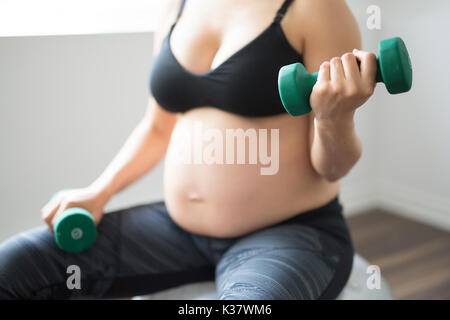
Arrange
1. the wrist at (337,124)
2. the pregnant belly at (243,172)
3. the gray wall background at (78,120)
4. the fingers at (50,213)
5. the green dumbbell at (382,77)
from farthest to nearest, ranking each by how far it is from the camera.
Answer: the gray wall background at (78,120), the fingers at (50,213), the pregnant belly at (243,172), the wrist at (337,124), the green dumbbell at (382,77)

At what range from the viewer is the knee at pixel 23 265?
0.84 metres

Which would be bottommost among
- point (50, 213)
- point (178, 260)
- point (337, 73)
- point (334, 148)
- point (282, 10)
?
point (178, 260)

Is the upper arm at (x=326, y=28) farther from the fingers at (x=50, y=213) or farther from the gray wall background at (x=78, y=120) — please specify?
the fingers at (x=50, y=213)

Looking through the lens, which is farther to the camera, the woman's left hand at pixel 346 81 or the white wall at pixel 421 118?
the white wall at pixel 421 118

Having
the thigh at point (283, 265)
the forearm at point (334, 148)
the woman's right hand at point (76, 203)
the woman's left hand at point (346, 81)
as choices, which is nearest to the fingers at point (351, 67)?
the woman's left hand at point (346, 81)

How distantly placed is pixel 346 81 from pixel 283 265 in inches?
12.1

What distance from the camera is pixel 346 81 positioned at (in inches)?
23.6

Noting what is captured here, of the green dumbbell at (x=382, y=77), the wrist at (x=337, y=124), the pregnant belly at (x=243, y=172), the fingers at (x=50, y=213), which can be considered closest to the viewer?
the green dumbbell at (x=382, y=77)

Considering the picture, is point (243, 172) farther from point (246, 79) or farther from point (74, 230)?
point (74, 230)

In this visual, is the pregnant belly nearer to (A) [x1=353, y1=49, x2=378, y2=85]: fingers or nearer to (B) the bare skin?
(B) the bare skin

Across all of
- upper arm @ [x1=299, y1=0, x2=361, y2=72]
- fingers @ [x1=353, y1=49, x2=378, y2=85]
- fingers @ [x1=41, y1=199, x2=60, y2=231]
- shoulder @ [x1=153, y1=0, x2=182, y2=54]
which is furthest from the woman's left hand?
fingers @ [x1=41, y1=199, x2=60, y2=231]

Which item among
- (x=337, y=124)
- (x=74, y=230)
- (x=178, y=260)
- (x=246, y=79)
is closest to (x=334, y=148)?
(x=337, y=124)

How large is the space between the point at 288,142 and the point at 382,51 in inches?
11.1
